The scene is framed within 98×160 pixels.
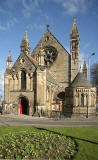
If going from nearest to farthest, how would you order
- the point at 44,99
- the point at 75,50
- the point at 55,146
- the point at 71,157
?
the point at 71,157 → the point at 55,146 → the point at 44,99 → the point at 75,50

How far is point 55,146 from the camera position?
9.37 metres

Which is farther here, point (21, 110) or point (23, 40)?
point (23, 40)

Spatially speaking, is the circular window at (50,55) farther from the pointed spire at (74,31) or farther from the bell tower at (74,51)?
the pointed spire at (74,31)

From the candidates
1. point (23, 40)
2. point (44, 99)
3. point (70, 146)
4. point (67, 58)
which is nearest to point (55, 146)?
point (70, 146)

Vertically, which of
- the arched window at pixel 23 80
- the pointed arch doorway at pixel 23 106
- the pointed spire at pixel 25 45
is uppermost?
the pointed spire at pixel 25 45

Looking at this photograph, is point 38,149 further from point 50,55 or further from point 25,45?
point 25,45

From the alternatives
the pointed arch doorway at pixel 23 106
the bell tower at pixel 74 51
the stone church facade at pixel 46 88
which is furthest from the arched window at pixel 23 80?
the bell tower at pixel 74 51

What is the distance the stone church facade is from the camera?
94.3ft

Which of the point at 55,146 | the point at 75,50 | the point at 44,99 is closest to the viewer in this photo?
the point at 55,146

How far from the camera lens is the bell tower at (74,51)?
119ft

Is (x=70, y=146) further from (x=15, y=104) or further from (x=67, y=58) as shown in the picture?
(x=67, y=58)

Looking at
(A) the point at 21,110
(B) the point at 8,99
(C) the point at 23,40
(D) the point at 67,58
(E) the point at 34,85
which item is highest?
(C) the point at 23,40

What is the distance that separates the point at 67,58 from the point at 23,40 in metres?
13.4

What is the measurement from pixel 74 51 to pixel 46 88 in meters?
12.8
